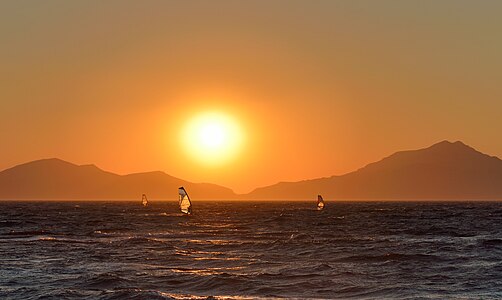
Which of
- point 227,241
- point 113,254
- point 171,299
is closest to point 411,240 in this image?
point 227,241

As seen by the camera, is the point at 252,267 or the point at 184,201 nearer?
the point at 252,267

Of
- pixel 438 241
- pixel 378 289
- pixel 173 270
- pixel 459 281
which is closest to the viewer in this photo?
pixel 378 289

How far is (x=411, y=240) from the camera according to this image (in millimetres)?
63750

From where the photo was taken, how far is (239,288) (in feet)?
114

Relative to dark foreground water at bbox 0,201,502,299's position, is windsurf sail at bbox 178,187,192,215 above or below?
above

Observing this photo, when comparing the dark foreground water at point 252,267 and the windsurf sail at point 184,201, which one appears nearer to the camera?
the dark foreground water at point 252,267

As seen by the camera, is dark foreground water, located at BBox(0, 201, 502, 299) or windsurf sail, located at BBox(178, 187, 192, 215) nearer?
dark foreground water, located at BBox(0, 201, 502, 299)

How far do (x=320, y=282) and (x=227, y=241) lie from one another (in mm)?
28535

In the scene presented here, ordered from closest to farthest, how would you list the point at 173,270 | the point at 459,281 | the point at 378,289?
the point at 378,289 → the point at 459,281 → the point at 173,270

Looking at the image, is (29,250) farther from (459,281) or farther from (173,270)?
(459,281)

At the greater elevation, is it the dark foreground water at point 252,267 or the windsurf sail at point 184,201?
the windsurf sail at point 184,201

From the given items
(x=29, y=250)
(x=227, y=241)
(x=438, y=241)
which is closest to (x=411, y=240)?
(x=438, y=241)

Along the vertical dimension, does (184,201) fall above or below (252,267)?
above

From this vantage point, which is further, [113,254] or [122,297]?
[113,254]
